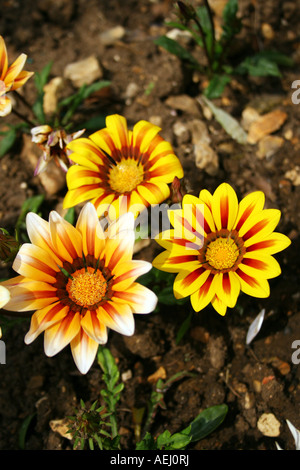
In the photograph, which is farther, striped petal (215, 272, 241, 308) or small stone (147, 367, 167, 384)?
small stone (147, 367, 167, 384)

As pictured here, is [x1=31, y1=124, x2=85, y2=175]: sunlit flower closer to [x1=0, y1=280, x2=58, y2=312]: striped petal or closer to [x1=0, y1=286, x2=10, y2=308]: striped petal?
[x1=0, y1=280, x2=58, y2=312]: striped petal

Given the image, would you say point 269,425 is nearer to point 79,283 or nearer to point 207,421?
point 207,421

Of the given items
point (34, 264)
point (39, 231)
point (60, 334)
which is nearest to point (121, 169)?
point (39, 231)

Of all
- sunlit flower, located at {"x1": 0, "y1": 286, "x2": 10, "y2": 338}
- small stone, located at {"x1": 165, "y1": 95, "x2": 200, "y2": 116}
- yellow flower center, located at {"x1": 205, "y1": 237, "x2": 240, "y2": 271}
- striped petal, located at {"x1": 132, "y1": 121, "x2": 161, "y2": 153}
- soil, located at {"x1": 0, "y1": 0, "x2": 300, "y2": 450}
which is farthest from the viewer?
small stone, located at {"x1": 165, "y1": 95, "x2": 200, "y2": 116}

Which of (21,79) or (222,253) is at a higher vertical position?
(21,79)

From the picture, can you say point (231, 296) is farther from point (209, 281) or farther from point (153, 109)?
point (153, 109)

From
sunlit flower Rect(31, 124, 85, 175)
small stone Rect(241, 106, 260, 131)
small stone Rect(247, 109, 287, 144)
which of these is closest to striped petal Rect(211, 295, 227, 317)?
sunlit flower Rect(31, 124, 85, 175)
